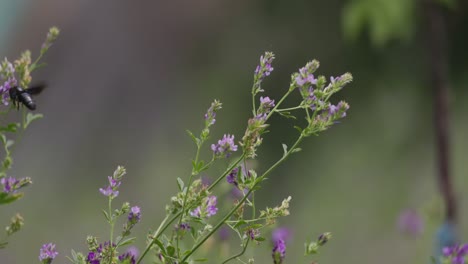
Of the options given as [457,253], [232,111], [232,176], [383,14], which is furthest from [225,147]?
[232,111]

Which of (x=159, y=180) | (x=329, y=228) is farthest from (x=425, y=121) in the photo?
(x=159, y=180)

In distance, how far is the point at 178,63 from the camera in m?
5.38

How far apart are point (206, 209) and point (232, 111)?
155 inches

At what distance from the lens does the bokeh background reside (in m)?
4.20

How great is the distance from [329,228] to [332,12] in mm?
1362

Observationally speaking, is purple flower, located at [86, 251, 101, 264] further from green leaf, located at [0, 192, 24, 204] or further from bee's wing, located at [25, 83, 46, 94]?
bee's wing, located at [25, 83, 46, 94]

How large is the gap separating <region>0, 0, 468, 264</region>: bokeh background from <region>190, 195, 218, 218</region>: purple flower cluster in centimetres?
250

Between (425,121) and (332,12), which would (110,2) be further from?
(425,121)

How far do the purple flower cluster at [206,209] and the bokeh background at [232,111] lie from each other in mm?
2499

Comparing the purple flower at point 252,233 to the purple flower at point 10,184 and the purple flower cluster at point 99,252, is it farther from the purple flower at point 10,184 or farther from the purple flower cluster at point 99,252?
the purple flower at point 10,184

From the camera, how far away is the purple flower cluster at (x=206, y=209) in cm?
106

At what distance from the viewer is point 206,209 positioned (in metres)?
1.06

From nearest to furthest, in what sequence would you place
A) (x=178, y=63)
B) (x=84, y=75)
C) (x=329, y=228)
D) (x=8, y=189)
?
(x=8, y=189), (x=329, y=228), (x=178, y=63), (x=84, y=75)

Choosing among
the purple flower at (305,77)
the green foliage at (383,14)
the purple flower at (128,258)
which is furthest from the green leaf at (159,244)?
the green foliage at (383,14)
